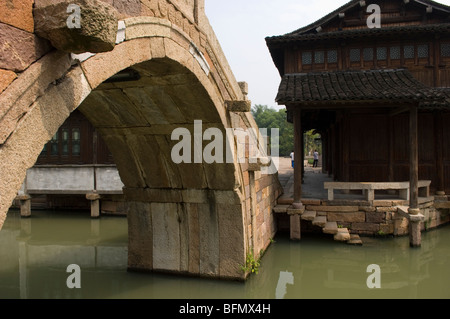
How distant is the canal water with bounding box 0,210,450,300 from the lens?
22.2 feet

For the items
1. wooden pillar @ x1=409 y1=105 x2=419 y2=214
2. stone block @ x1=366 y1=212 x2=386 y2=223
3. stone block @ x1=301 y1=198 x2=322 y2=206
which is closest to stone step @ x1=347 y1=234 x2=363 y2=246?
stone block @ x1=366 y1=212 x2=386 y2=223

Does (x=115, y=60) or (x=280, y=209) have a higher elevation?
(x=115, y=60)

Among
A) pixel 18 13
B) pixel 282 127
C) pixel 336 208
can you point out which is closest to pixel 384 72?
pixel 336 208

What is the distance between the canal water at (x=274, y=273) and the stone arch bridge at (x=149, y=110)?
0.53m

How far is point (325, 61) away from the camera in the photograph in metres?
12.1

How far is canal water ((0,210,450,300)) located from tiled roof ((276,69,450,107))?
3.80 meters

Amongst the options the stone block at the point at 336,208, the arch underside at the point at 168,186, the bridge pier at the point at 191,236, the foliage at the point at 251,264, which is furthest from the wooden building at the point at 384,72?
the foliage at the point at 251,264

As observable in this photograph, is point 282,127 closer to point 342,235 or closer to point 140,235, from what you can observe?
point 342,235

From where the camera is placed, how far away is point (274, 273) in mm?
7797

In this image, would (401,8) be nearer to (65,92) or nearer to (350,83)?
(350,83)

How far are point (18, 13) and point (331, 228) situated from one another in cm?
861

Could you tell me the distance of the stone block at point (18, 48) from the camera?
2.25 meters
